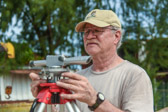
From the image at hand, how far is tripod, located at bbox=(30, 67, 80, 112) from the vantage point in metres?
1.46

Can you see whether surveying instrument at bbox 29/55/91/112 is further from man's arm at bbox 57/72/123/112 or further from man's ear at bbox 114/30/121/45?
man's ear at bbox 114/30/121/45

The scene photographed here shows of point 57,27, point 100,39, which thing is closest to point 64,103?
point 100,39

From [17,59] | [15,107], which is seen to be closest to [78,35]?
[17,59]

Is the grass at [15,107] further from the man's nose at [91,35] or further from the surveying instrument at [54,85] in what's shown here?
the surveying instrument at [54,85]

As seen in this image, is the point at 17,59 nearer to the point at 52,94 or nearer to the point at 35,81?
the point at 35,81

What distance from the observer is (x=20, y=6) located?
9.23 metres

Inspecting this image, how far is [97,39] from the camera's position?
1.95 meters

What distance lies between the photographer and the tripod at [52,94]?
1458mm

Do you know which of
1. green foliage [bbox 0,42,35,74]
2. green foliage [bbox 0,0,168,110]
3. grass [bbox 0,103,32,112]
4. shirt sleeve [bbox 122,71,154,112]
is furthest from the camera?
green foliage [bbox 0,0,168,110]

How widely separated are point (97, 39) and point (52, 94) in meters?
0.62

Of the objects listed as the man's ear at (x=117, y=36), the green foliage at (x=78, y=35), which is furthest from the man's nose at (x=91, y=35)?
the green foliage at (x=78, y=35)

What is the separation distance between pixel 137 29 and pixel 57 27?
128 inches

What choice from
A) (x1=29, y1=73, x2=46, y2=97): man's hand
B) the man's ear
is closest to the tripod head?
(x1=29, y1=73, x2=46, y2=97): man's hand

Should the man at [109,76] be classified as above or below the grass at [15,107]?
above
